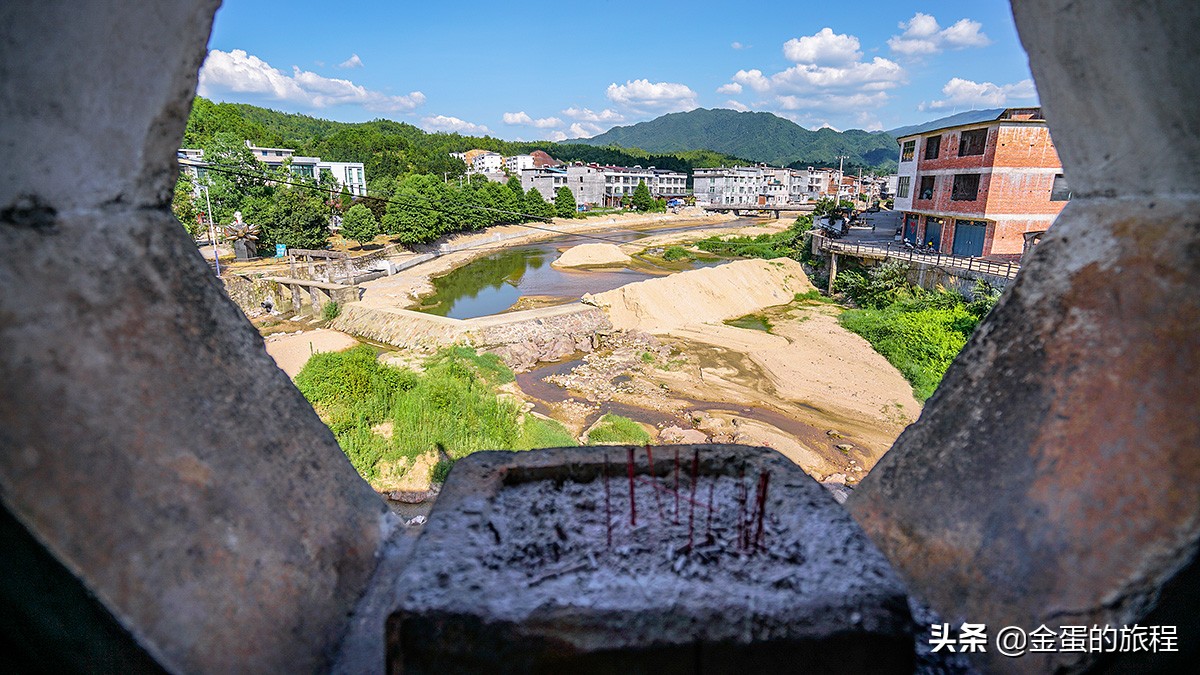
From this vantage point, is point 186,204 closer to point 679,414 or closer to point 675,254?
point 679,414

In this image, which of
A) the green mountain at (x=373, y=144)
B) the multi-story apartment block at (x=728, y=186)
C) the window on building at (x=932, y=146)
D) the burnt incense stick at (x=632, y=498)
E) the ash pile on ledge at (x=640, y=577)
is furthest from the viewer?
the multi-story apartment block at (x=728, y=186)

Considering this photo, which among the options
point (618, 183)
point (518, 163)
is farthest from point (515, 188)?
point (618, 183)

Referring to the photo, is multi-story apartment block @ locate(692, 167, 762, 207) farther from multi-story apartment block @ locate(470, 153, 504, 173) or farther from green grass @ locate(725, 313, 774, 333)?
green grass @ locate(725, 313, 774, 333)

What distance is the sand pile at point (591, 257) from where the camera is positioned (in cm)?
3622

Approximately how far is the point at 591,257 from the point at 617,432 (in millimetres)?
24233

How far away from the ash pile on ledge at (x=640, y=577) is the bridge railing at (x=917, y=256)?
16.0 meters

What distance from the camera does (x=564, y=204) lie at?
54.3 meters

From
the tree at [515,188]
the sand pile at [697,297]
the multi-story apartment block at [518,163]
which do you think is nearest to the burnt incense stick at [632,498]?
the sand pile at [697,297]

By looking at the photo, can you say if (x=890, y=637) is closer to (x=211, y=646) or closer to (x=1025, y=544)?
(x=1025, y=544)

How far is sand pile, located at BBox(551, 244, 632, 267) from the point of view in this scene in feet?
119

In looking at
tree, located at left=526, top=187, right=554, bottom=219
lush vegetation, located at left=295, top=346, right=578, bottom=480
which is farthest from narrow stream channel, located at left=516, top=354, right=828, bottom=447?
tree, located at left=526, top=187, right=554, bottom=219

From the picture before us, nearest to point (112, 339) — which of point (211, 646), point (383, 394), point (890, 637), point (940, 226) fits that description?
point (211, 646)

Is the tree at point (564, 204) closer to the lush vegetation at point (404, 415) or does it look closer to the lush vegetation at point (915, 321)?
the lush vegetation at point (915, 321)

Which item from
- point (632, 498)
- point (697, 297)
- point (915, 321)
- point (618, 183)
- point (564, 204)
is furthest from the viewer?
point (618, 183)
